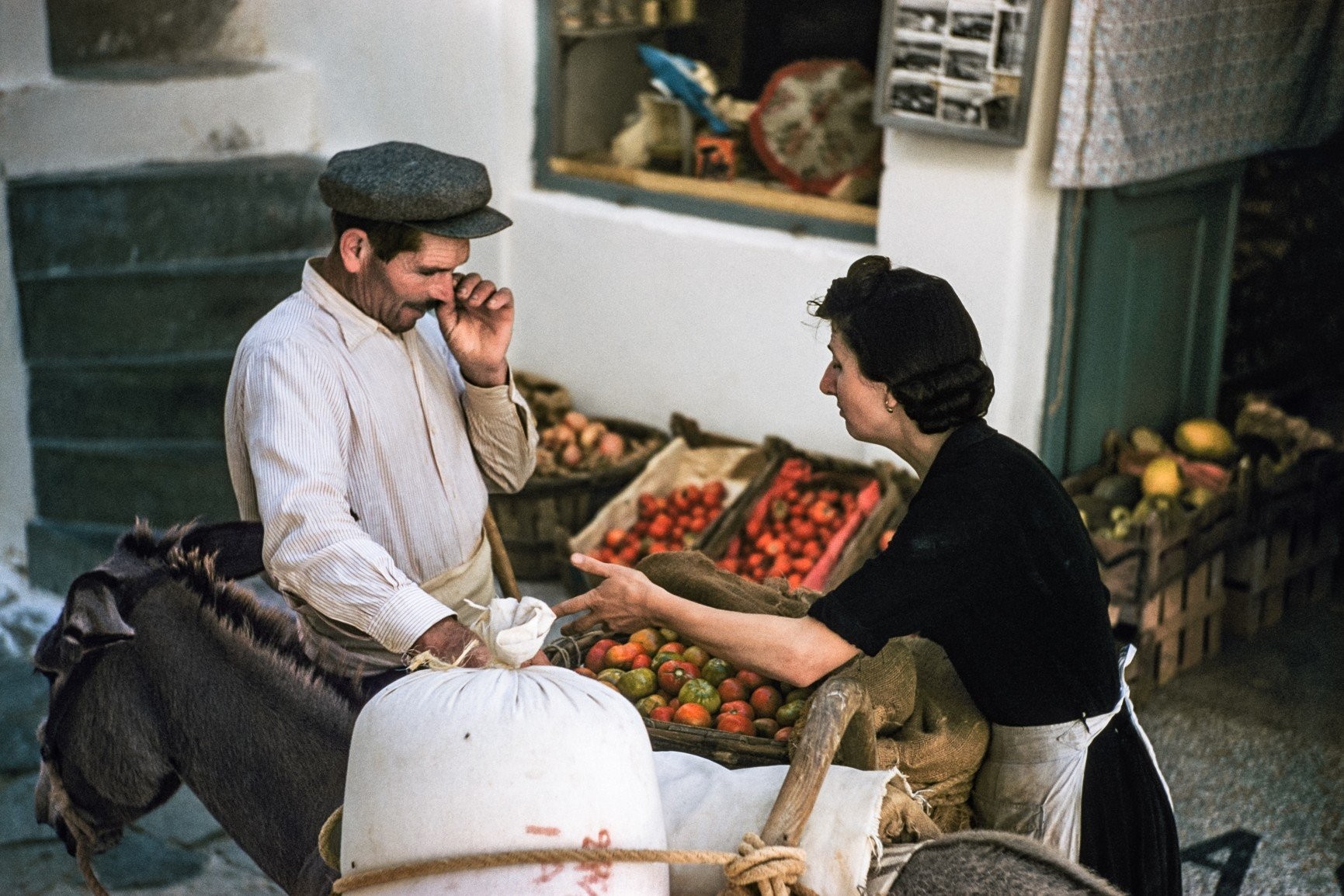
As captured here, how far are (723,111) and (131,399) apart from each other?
290 cm

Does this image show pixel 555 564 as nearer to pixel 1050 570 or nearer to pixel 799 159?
pixel 799 159

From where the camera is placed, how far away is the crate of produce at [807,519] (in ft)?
17.8

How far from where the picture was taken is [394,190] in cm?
295

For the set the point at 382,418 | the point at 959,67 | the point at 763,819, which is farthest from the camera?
the point at 959,67

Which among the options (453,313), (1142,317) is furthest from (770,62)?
(453,313)

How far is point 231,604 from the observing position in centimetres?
278

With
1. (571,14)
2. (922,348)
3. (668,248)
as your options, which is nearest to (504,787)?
(922,348)

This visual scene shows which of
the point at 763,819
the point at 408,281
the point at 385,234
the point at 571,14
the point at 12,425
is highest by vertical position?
the point at 571,14

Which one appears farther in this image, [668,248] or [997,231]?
[668,248]

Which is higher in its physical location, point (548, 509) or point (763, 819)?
point (763, 819)

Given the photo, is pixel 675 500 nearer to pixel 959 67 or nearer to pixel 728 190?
pixel 728 190

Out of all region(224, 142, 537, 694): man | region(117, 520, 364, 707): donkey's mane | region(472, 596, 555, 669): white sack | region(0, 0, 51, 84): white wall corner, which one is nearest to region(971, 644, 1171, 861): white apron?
region(472, 596, 555, 669): white sack

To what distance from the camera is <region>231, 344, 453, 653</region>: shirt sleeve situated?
2658 mm

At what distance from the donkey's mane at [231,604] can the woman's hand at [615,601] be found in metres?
0.45
